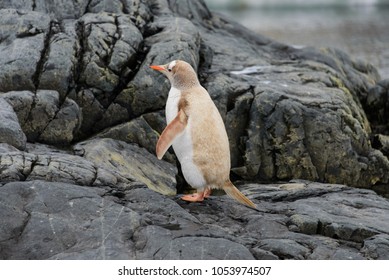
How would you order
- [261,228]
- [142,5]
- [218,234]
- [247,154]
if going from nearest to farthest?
[218,234] < [261,228] < [247,154] < [142,5]

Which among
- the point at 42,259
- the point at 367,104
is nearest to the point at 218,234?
the point at 42,259

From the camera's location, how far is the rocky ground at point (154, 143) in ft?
19.3

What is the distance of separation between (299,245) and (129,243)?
1650 mm

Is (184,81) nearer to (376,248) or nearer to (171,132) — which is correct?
(171,132)

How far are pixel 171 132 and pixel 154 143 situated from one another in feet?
6.84

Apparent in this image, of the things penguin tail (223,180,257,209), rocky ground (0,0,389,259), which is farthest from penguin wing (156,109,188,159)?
penguin tail (223,180,257,209)

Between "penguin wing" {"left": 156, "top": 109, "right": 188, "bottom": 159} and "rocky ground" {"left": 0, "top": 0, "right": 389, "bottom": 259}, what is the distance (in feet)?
1.62

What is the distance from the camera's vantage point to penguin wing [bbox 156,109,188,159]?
6.76 metres

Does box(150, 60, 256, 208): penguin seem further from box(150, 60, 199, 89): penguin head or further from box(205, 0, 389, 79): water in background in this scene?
box(205, 0, 389, 79): water in background

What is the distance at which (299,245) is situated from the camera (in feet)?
19.8

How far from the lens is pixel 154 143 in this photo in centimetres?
890

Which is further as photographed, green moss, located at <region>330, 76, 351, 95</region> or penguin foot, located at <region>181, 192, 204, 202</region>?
green moss, located at <region>330, 76, 351, 95</region>

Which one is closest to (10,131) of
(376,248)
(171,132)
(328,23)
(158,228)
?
(171,132)
